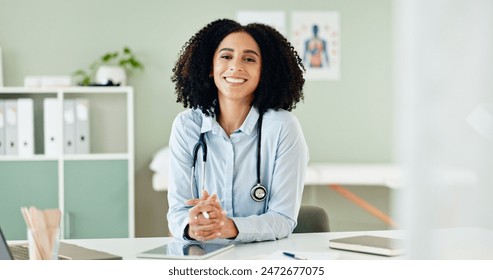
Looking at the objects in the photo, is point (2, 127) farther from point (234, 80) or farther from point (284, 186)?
point (284, 186)

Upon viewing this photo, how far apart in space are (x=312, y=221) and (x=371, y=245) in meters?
0.39

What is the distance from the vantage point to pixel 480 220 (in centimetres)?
77

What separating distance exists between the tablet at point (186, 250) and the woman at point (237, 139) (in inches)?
1.8

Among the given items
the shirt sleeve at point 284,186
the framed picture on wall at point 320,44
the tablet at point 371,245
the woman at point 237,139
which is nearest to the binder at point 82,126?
the framed picture on wall at point 320,44

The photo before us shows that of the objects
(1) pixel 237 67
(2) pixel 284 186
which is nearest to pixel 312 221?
(2) pixel 284 186

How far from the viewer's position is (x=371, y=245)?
1446 millimetres

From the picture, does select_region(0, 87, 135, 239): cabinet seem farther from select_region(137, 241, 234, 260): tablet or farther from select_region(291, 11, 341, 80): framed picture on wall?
select_region(137, 241, 234, 260): tablet

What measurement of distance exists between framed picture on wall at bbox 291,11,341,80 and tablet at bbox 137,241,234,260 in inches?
97.3

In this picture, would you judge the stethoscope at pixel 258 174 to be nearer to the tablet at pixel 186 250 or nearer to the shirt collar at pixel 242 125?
the shirt collar at pixel 242 125

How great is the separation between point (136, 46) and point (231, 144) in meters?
2.14

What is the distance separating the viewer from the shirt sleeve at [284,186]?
1552mm

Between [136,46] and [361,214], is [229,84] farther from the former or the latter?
[361,214]

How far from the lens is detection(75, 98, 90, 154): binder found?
10.9 feet
